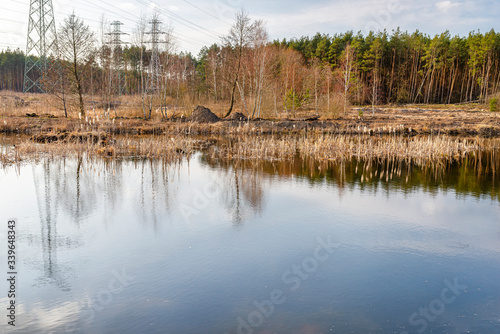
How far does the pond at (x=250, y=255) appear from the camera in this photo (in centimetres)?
451

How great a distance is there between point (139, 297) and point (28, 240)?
312 centimetres

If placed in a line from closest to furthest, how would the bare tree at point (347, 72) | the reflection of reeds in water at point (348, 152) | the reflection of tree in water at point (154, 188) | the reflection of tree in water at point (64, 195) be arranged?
the reflection of tree in water at point (64, 195)
the reflection of tree in water at point (154, 188)
the reflection of reeds in water at point (348, 152)
the bare tree at point (347, 72)

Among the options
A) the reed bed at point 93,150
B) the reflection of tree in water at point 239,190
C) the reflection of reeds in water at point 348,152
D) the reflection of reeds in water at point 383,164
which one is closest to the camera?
the reflection of tree in water at point 239,190

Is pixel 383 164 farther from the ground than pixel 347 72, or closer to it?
closer to it

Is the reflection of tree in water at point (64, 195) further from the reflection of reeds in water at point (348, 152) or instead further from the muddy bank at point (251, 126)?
the muddy bank at point (251, 126)

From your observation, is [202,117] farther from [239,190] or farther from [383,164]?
[239,190]

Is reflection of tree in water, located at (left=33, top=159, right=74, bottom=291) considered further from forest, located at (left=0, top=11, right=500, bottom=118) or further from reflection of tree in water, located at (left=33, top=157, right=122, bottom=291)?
forest, located at (left=0, top=11, right=500, bottom=118)

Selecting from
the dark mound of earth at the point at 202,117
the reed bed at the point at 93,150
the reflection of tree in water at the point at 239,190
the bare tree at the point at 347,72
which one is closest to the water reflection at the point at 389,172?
the reflection of tree in water at the point at 239,190

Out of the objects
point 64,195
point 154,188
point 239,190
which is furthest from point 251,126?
point 64,195

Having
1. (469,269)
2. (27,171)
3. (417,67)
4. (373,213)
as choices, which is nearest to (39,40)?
(27,171)

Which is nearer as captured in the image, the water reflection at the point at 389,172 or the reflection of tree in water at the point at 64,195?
the reflection of tree in water at the point at 64,195

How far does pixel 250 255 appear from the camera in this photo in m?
6.34

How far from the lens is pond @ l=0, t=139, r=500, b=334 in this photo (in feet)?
14.8

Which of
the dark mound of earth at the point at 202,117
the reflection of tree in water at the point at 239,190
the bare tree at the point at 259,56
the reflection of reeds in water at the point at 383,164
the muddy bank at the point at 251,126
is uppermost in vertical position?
the bare tree at the point at 259,56
